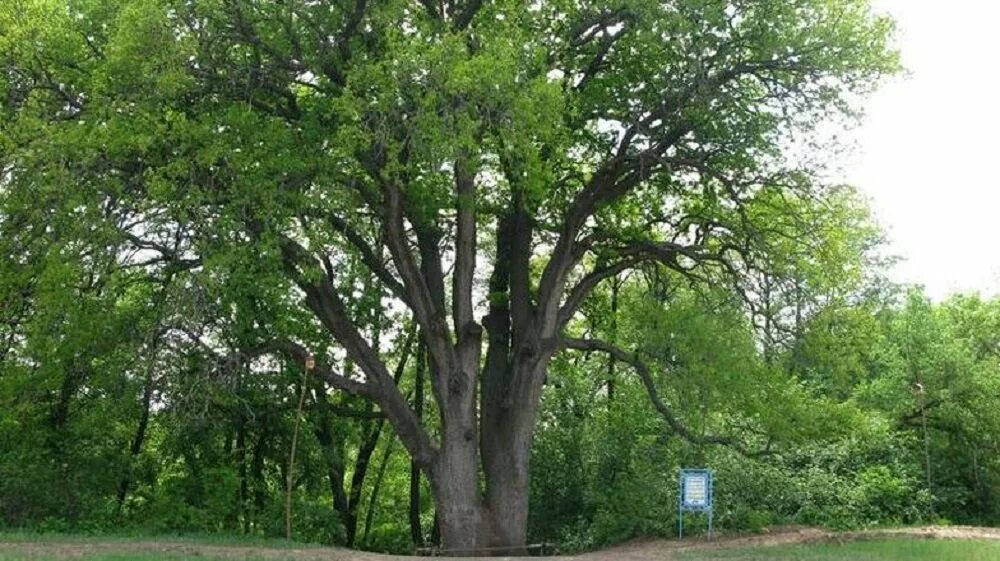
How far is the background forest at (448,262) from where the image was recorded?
15.4 meters

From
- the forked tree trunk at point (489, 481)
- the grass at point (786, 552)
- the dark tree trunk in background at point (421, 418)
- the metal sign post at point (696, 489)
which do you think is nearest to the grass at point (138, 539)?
the grass at point (786, 552)

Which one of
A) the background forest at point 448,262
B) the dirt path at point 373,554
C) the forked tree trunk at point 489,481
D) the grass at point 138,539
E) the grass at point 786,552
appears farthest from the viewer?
the forked tree trunk at point 489,481

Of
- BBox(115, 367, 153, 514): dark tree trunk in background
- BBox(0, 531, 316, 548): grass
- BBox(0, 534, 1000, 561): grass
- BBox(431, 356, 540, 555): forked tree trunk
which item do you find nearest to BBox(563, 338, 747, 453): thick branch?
BBox(431, 356, 540, 555): forked tree trunk

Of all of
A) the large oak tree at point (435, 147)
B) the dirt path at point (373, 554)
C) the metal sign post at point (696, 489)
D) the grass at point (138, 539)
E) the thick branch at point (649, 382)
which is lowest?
the grass at point (138, 539)

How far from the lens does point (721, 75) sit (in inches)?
691

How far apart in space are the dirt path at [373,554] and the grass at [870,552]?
77 centimetres

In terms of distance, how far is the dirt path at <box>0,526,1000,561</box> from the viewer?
1287 centimetres

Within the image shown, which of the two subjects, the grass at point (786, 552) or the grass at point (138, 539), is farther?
the grass at point (138, 539)

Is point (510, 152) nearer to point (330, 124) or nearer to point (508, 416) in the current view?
point (330, 124)

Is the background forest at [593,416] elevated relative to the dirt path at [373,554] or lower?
elevated

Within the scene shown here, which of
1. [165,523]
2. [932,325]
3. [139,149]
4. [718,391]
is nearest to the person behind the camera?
[139,149]

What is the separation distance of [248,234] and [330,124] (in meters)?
2.54

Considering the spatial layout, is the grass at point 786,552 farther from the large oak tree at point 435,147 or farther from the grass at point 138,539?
the large oak tree at point 435,147

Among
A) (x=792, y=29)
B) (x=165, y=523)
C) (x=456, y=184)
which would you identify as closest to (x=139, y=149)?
(x=456, y=184)
